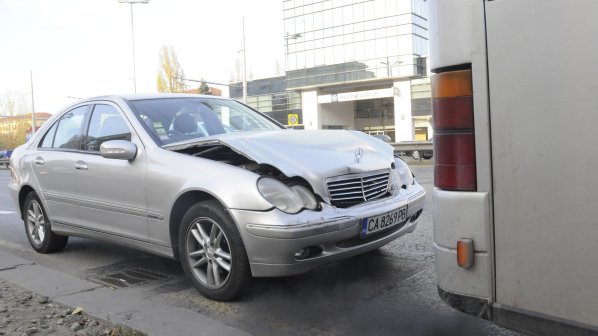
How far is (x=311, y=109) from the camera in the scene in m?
61.1

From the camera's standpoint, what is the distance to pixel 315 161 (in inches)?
147

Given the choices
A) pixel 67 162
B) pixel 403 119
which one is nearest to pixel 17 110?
pixel 403 119

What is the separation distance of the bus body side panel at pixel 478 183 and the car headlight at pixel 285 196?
4.12 ft

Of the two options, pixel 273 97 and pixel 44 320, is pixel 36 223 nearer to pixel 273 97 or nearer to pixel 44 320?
pixel 44 320

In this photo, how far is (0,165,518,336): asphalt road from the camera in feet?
10.6

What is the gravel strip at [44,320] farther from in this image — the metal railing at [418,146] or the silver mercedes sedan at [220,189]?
the metal railing at [418,146]

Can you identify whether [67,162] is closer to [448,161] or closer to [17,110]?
[448,161]

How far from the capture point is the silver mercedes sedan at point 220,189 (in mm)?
3395

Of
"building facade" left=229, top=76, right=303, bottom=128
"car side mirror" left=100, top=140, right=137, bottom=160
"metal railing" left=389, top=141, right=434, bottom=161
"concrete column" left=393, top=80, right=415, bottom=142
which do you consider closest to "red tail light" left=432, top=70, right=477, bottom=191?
"car side mirror" left=100, top=140, right=137, bottom=160

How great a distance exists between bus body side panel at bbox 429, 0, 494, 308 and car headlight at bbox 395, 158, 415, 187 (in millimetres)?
2021

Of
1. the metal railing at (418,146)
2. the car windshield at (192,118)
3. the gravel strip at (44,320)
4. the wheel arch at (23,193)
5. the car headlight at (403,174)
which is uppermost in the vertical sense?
the car windshield at (192,118)

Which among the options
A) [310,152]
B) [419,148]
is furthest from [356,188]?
[419,148]

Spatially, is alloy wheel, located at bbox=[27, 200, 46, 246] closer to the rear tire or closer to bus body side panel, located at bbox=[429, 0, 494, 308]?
the rear tire

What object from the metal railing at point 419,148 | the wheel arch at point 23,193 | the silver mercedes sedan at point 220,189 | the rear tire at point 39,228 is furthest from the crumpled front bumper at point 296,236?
the metal railing at point 419,148
